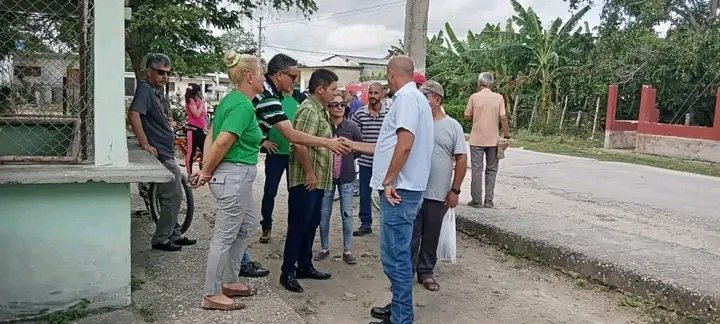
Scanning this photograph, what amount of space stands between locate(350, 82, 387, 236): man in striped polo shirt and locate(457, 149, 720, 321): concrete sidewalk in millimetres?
1077

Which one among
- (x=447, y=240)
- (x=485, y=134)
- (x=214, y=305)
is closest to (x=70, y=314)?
(x=214, y=305)

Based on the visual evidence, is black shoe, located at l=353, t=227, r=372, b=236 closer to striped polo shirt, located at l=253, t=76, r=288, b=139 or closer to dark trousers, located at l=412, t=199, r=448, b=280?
dark trousers, located at l=412, t=199, r=448, b=280

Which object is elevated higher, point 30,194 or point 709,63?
point 709,63

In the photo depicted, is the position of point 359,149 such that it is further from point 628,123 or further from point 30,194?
point 628,123

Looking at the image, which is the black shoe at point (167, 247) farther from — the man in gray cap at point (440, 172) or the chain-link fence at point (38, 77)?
the man in gray cap at point (440, 172)

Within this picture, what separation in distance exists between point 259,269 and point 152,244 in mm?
1046

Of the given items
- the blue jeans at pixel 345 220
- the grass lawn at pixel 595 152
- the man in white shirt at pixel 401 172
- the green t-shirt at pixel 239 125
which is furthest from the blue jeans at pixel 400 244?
the grass lawn at pixel 595 152

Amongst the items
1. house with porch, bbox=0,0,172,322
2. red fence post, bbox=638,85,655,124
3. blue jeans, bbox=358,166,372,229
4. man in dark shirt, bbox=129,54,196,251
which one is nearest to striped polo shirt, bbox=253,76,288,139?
house with porch, bbox=0,0,172,322

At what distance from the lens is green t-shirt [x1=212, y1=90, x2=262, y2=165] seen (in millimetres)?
3500

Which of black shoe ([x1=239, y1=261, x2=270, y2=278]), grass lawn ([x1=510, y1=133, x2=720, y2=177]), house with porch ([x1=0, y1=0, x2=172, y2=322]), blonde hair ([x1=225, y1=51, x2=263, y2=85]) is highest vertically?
blonde hair ([x1=225, y1=51, x2=263, y2=85])

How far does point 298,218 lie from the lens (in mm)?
4301

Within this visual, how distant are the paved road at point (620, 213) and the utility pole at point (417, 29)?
1.89 meters

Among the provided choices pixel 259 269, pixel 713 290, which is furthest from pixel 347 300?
pixel 713 290

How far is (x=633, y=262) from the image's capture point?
483cm
